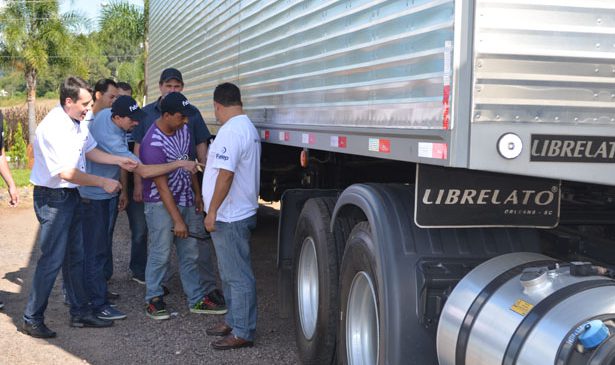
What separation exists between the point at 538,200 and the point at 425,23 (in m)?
0.93

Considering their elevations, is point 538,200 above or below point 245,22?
below

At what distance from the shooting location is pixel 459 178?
322 centimetres

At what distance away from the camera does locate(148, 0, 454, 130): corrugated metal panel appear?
9.68ft

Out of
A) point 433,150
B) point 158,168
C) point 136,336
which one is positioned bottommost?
point 136,336

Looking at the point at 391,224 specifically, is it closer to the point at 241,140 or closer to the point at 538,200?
the point at 538,200

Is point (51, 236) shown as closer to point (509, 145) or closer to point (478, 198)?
point (478, 198)

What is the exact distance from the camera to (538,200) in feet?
10.8

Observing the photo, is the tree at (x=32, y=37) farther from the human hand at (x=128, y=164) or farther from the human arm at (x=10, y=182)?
the human hand at (x=128, y=164)

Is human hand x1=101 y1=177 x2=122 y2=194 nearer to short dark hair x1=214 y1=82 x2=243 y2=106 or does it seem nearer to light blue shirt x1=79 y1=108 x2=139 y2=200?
light blue shirt x1=79 y1=108 x2=139 y2=200

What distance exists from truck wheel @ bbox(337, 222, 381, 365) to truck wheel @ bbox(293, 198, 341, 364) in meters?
0.36

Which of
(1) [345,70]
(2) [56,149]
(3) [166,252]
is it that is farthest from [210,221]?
(1) [345,70]

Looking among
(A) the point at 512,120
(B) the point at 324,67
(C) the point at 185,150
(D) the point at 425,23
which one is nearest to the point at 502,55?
(A) the point at 512,120

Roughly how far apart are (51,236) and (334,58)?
109 inches

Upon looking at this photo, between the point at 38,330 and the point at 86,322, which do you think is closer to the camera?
the point at 38,330
